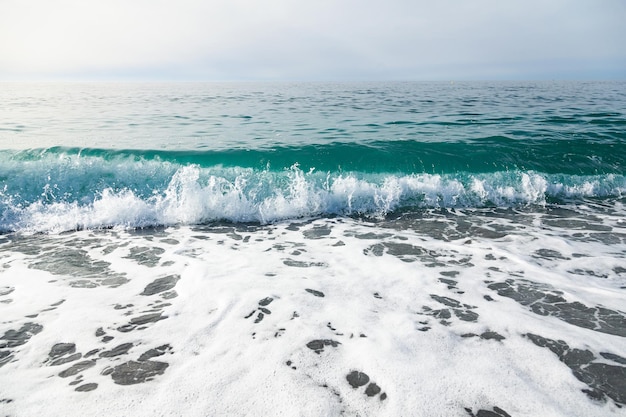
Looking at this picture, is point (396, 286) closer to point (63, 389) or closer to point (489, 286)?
point (489, 286)

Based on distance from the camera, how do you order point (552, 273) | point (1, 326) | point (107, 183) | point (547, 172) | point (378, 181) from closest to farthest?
point (1, 326), point (552, 273), point (107, 183), point (378, 181), point (547, 172)

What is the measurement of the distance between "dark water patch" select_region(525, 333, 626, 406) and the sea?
0.07 ft

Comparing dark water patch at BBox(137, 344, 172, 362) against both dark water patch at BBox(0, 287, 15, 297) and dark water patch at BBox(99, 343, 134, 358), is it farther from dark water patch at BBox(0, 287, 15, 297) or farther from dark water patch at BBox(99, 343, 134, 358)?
dark water patch at BBox(0, 287, 15, 297)

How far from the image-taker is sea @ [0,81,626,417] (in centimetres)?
282

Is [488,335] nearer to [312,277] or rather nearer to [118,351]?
[312,277]

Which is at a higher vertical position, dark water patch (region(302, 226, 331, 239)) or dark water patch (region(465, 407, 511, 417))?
dark water patch (region(465, 407, 511, 417))

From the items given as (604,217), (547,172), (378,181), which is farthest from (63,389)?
(547,172)

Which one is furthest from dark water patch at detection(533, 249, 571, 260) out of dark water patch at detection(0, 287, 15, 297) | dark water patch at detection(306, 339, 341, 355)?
dark water patch at detection(0, 287, 15, 297)

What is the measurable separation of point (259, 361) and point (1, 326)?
288cm

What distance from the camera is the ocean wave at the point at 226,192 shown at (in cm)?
748

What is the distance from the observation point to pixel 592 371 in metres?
2.98

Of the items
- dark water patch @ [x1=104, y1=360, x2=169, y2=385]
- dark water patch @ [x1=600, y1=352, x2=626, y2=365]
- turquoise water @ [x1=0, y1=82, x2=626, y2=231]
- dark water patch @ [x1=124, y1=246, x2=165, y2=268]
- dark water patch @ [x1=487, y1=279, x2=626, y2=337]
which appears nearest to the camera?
dark water patch @ [x1=104, y1=360, x2=169, y2=385]

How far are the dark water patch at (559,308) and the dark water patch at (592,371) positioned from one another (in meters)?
0.55

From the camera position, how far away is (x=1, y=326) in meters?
3.75
